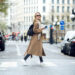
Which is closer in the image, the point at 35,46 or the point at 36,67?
the point at 36,67

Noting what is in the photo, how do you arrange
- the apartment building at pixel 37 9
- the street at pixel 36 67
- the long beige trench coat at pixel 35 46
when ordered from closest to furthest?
the street at pixel 36 67 < the long beige trench coat at pixel 35 46 < the apartment building at pixel 37 9

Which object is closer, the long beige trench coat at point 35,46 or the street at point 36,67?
the street at point 36,67

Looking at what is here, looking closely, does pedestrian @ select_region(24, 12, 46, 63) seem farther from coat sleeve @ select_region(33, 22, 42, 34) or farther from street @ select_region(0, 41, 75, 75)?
street @ select_region(0, 41, 75, 75)

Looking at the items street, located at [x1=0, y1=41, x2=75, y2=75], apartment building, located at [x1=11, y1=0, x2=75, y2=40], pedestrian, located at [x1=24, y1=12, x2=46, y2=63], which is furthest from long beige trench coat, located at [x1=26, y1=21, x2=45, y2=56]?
apartment building, located at [x1=11, y1=0, x2=75, y2=40]

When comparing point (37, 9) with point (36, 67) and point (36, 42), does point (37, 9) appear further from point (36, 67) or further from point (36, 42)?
point (36, 67)

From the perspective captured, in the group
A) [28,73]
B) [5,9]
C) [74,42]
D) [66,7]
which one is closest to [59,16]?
[66,7]

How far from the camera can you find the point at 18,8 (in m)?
163

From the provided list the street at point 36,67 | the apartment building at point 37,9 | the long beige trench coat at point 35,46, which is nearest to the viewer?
the street at point 36,67

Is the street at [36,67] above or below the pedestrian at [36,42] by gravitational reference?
below

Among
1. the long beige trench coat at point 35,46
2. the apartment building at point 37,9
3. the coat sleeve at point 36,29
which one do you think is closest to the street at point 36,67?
the long beige trench coat at point 35,46

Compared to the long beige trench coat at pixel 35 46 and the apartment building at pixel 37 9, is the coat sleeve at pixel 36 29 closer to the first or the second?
the long beige trench coat at pixel 35 46

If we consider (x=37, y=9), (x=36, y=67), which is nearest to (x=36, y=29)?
(x=36, y=67)

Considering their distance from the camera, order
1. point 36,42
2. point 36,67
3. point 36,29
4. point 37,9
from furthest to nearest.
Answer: point 37,9, point 36,42, point 36,29, point 36,67

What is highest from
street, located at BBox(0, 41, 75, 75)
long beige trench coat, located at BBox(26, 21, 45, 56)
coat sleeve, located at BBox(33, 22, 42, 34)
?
coat sleeve, located at BBox(33, 22, 42, 34)
